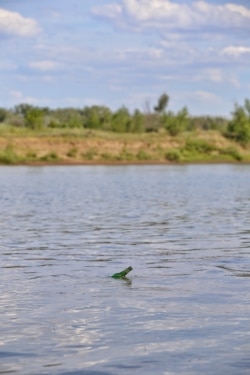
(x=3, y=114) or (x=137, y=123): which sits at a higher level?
(x=3, y=114)

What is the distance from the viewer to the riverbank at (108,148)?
332 feet

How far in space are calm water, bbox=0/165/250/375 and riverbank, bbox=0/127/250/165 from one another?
224 ft

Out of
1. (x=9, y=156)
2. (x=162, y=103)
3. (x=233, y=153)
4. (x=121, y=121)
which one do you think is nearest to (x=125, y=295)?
(x=9, y=156)

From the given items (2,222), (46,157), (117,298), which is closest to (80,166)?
(46,157)

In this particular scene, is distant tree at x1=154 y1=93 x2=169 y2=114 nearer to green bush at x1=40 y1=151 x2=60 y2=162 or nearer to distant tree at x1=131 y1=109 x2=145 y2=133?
distant tree at x1=131 y1=109 x2=145 y2=133

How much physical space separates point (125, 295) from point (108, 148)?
3535 inches

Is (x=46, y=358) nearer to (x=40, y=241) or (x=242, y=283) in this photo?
(x=242, y=283)

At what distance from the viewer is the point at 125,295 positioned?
1571 cm

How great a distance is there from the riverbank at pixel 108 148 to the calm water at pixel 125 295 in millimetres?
68329

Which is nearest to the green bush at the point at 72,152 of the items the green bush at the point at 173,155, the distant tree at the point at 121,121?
the green bush at the point at 173,155

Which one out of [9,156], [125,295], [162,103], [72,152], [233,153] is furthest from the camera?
[162,103]

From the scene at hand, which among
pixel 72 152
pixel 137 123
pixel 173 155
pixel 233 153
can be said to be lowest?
pixel 173 155

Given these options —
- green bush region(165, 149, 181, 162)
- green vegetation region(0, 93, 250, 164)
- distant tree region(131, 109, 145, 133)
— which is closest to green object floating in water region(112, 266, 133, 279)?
green vegetation region(0, 93, 250, 164)

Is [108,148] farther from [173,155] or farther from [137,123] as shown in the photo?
[137,123]
